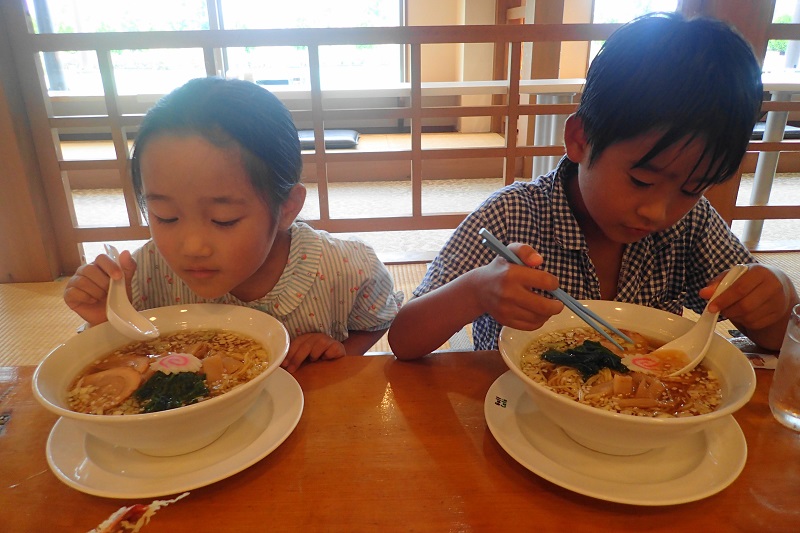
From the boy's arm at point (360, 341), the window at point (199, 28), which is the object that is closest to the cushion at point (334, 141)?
the window at point (199, 28)

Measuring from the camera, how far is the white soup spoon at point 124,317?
808 mm

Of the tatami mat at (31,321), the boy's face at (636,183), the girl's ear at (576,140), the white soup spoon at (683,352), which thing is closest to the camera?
the white soup spoon at (683,352)

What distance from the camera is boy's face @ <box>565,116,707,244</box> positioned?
0.86 m

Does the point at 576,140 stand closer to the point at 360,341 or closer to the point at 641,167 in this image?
the point at 641,167

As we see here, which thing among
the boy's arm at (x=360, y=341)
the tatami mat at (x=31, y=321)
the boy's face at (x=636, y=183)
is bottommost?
the tatami mat at (x=31, y=321)

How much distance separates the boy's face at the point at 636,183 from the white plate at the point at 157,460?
0.64 m

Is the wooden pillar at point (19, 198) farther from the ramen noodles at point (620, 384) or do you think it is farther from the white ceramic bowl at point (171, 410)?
the ramen noodles at point (620, 384)

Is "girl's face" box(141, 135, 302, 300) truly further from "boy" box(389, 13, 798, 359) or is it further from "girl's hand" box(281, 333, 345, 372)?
"boy" box(389, 13, 798, 359)

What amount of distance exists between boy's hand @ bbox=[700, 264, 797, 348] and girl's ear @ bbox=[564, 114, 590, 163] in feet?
1.07

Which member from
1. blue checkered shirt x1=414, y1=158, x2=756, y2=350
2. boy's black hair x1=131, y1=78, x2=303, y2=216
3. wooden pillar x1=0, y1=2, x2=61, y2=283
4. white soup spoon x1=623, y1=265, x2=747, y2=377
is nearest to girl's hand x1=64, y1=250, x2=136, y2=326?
boy's black hair x1=131, y1=78, x2=303, y2=216

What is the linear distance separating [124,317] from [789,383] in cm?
102

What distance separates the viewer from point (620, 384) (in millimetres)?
673

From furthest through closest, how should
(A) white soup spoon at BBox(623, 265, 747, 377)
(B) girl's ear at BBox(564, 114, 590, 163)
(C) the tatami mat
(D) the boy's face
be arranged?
1. (C) the tatami mat
2. (B) girl's ear at BBox(564, 114, 590, 163)
3. (D) the boy's face
4. (A) white soup spoon at BBox(623, 265, 747, 377)

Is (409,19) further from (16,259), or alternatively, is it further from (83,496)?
(83,496)
